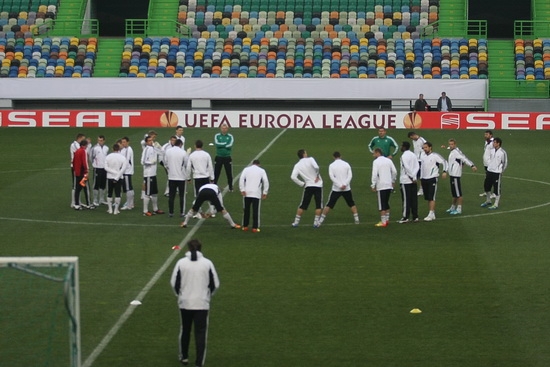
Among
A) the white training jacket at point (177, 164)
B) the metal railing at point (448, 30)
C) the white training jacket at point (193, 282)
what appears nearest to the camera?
the white training jacket at point (193, 282)

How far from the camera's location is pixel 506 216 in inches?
1069

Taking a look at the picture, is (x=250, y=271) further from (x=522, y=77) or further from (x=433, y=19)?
(x=433, y=19)

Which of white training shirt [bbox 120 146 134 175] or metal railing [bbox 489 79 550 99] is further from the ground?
metal railing [bbox 489 79 550 99]

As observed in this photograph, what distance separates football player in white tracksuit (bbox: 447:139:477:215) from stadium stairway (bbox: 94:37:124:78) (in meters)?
34.6

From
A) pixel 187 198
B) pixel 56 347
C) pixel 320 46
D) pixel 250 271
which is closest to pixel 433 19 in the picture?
pixel 320 46

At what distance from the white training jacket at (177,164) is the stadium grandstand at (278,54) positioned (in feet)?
101

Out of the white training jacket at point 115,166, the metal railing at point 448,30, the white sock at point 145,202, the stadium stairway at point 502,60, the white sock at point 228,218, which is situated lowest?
the white sock at point 228,218

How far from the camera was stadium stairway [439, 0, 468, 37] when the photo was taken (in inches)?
2456

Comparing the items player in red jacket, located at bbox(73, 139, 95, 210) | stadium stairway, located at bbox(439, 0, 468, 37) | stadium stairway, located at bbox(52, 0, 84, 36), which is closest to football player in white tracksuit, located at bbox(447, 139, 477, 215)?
player in red jacket, located at bbox(73, 139, 95, 210)

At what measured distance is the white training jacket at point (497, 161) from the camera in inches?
1107

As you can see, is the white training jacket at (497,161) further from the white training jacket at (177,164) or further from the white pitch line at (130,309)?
the white training jacket at (177,164)

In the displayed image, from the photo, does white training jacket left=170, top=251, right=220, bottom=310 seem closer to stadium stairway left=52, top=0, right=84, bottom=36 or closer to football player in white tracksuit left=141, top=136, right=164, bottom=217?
football player in white tracksuit left=141, top=136, right=164, bottom=217

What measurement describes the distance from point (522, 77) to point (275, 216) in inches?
1363

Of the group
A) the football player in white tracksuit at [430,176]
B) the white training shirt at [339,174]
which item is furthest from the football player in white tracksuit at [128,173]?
the football player in white tracksuit at [430,176]
